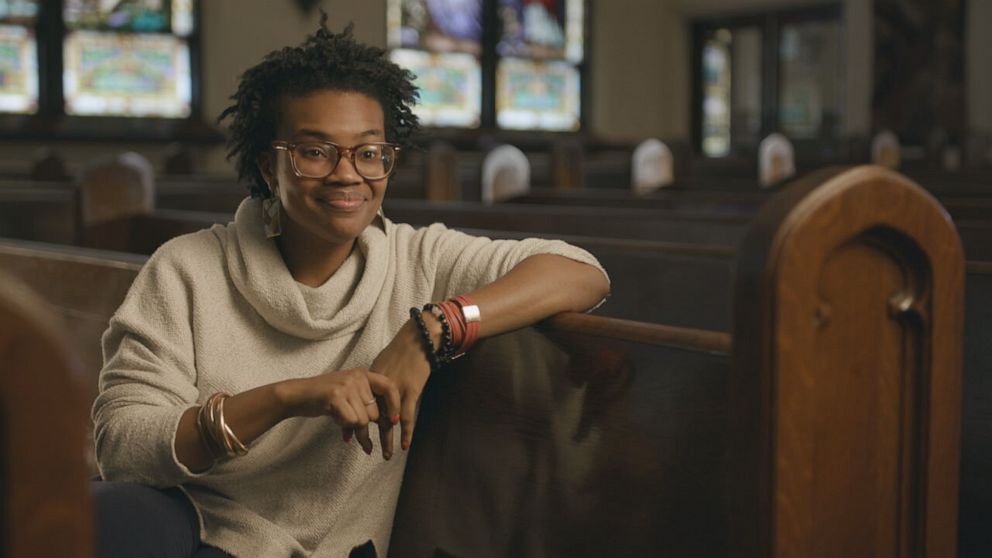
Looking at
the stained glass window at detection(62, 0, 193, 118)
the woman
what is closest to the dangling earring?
the woman

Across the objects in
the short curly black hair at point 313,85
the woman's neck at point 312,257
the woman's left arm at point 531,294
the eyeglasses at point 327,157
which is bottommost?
the woman's left arm at point 531,294

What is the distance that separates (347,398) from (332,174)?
0.36m

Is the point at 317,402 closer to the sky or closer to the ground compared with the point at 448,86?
closer to the ground

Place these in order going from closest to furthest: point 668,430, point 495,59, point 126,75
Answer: point 668,430 → point 126,75 → point 495,59

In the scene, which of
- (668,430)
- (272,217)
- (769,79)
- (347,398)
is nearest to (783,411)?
(668,430)

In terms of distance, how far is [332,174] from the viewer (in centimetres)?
163

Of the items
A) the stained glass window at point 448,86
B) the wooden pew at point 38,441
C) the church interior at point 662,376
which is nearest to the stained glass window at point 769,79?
the stained glass window at point 448,86

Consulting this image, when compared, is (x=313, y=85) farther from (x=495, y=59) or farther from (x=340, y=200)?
(x=495, y=59)

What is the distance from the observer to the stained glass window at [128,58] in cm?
797

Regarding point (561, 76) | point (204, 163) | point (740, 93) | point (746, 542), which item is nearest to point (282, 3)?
point (204, 163)

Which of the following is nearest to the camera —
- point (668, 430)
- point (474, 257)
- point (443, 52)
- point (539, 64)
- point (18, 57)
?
point (668, 430)

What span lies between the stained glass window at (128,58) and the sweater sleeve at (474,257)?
6764mm

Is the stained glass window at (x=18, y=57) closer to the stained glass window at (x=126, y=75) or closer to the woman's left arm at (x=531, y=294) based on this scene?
the stained glass window at (x=126, y=75)

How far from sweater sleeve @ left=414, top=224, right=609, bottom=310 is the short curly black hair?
17 cm
